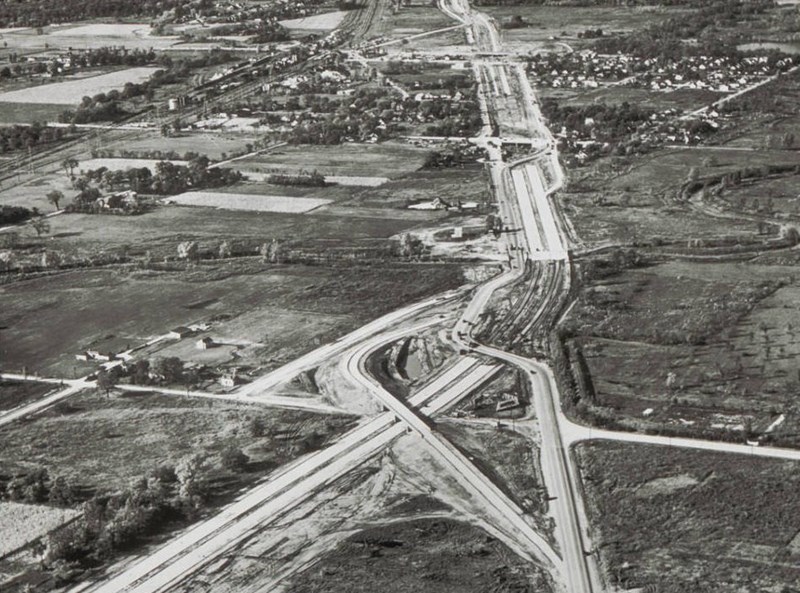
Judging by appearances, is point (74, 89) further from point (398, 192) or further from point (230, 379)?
point (230, 379)

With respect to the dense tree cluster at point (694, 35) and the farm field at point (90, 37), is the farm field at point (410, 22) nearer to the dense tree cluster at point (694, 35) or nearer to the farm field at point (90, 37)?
the dense tree cluster at point (694, 35)

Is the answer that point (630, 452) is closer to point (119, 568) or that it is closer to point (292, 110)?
point (119, 568)

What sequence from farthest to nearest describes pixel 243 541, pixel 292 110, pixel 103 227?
pixel 292 110 < pixel 103 227 < pixel 243 541

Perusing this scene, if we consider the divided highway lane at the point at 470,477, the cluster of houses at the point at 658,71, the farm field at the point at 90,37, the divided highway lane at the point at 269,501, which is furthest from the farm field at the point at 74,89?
the divided highway lane at the point at 269,501

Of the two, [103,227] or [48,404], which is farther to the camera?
[103,227]

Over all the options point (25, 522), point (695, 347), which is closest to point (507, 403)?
point (695, 347)

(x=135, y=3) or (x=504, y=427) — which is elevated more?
(x=135, y=3)

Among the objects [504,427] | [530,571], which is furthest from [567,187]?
[530,571]
